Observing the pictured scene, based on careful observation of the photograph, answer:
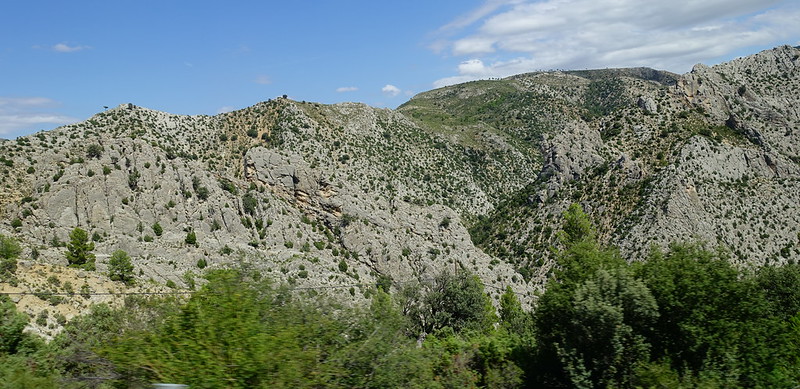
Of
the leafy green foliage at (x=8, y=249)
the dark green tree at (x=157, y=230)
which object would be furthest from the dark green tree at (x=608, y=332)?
the dark green tree at (x=157, y=230)

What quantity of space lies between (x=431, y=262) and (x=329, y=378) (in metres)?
43.0

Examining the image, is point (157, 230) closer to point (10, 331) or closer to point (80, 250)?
point (80, 250)

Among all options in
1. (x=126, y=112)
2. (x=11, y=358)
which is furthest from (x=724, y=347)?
(x=126, y=112)

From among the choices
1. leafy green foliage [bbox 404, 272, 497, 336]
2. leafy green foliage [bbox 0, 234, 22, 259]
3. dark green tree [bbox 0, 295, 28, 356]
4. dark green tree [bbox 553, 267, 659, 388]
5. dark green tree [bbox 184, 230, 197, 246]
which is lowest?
leafy green foliage [bbox 404, 272, 497, 336]

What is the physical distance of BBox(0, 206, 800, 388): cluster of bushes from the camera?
34.4ft

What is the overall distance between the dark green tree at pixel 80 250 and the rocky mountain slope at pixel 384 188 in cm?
73

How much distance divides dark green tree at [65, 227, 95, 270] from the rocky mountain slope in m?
0.73

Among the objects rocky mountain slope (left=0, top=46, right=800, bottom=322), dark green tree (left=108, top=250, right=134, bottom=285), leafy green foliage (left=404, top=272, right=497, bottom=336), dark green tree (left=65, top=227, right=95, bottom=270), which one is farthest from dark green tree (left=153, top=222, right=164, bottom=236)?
leafy green foliage (left=404, top=272, right=497, bottom=336)

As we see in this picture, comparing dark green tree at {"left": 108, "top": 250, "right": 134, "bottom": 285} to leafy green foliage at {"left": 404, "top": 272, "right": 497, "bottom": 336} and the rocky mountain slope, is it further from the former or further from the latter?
leafy green foliage at {"left": 404, "top": 272, "right": 497, "bottom": 336}

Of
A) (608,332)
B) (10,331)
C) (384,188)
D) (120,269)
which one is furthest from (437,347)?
(384,188)

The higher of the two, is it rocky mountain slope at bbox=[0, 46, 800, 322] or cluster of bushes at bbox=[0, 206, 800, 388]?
rocky mountain slope at bbox=[0, 46, 800, 322]

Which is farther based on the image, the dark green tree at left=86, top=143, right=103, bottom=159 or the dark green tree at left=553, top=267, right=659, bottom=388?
the dark green tree at left=86, top=143, right=103, bottom=159

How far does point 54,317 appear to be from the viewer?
25.0m

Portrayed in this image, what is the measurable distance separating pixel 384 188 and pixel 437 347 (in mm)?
48344
